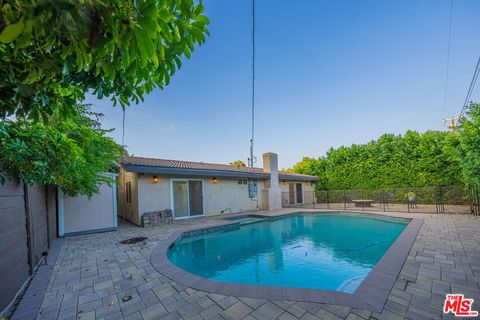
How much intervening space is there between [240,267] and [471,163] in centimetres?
857

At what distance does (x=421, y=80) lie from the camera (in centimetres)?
971

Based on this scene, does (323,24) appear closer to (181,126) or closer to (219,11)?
(219,11)

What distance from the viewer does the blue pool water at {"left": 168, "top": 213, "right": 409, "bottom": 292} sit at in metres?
4.41

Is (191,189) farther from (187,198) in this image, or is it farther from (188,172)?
(188,172)

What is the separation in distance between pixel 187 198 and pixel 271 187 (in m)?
5.86

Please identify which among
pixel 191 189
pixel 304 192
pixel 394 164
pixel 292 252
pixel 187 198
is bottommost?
pixel 292 252

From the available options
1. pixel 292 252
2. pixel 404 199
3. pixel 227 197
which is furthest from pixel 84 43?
pixel 404 199

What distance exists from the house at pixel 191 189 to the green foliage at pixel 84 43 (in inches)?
260

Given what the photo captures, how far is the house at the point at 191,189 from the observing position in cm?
890

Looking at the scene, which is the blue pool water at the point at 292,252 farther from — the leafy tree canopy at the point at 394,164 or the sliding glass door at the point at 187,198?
the leafy tree canopy at the point at 394,164

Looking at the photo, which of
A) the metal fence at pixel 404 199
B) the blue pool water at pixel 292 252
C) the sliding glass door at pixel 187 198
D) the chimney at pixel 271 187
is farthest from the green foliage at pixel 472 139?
the sliding glass door at pixel 187 198

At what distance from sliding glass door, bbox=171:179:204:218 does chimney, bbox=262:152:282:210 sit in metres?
4.60

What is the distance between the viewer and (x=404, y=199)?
12812 mm

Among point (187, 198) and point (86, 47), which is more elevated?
point (86, 47)
